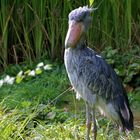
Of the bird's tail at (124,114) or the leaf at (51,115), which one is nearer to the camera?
the bird's tail at (124,114)

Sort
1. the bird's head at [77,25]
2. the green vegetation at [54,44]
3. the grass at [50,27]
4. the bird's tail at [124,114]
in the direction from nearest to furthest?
1. the bird's head at [77,25]
2. the bird's tail at [124,114]
3. the green vegetation at [54,44]
4. the grass at [50,27]

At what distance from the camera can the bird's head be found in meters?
4.26

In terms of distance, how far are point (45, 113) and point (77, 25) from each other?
4.57ft

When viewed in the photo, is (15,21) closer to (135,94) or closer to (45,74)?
(45,74)

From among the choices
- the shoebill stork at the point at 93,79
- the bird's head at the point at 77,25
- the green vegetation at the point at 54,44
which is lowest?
the green vegetation at the point at 54,44

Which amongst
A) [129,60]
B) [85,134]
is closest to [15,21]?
[129,60]

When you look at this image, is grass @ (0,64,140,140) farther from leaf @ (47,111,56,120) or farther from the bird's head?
the bird's head

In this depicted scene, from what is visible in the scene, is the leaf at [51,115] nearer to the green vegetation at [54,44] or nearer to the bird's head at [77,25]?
the green vegetation at [54,44]

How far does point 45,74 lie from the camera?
700 centimetres

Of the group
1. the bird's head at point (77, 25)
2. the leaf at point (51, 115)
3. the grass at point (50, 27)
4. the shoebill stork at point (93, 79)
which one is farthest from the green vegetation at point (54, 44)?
the bird's head at point (77, 25)

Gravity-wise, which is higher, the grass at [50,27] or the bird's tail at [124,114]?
the bird's tail at [124,114]

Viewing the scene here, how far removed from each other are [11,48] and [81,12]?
3462 mm

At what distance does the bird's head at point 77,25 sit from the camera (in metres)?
4.26

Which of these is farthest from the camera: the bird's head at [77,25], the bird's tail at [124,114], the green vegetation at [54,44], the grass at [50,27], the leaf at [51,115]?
the grass at [50,27]
